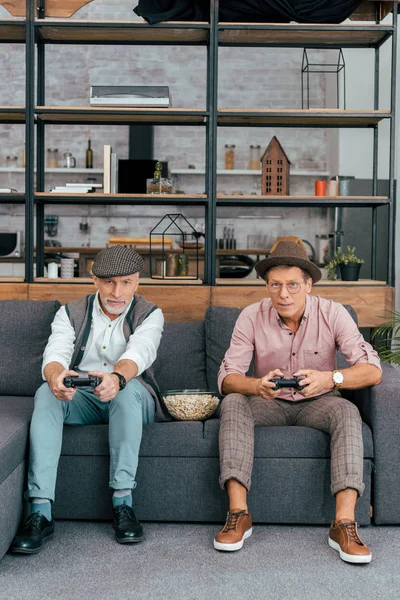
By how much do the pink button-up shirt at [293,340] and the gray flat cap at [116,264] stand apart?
0.50 m

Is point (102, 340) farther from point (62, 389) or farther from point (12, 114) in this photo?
point (12, 114)

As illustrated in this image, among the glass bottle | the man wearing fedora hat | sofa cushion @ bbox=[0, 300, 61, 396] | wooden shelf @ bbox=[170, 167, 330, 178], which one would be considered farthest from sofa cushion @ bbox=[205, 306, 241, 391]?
the glass bottle

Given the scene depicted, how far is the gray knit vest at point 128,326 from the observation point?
9.41 ft

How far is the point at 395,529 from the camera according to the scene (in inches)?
107

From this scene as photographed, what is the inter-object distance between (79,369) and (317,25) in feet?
7.88

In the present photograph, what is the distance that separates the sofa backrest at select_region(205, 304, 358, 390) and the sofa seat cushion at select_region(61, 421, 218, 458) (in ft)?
1.97

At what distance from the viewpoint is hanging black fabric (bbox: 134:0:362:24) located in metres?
3.92

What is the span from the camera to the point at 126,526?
2514mm

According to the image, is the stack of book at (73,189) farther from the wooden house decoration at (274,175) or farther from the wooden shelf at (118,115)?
the wooden house decoration at (274,175)

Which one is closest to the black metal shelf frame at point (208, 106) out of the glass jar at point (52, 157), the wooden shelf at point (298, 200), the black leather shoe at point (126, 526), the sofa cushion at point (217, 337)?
the wooden shelf at point (298, 200)

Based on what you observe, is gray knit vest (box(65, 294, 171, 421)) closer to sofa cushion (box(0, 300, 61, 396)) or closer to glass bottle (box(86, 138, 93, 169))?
sofa cushion (box(0, 300, 61, 396))

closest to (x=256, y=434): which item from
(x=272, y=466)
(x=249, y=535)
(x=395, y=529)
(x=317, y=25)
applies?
(x=272, y=466)

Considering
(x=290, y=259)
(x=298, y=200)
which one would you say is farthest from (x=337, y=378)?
(x=298, y=200)

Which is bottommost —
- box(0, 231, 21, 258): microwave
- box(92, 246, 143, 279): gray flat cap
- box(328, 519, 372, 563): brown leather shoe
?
box(328, 519, 372, 563): brown leather shoe
